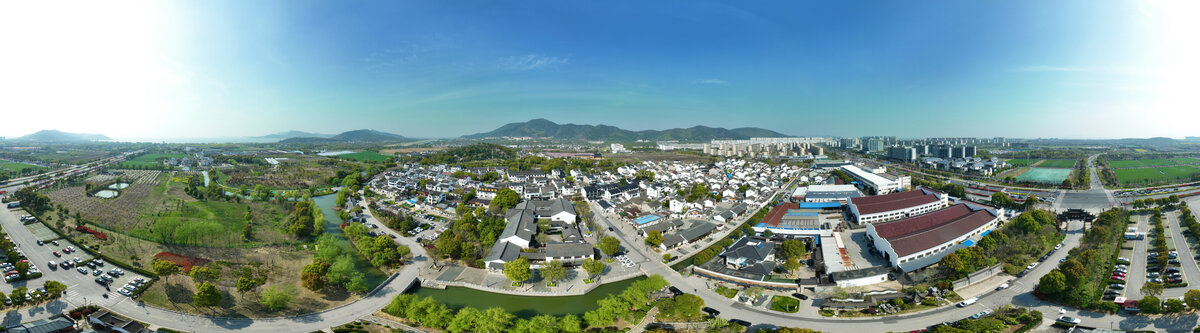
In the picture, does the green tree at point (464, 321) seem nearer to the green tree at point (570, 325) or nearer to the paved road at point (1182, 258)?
the green tree at point (570, 325)

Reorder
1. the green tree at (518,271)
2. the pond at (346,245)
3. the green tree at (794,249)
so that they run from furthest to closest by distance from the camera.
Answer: the green tree at (794,249), the pond at (346,245), the green tree at (518,271)

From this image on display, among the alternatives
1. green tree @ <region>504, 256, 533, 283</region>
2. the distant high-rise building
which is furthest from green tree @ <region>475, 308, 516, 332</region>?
the distant high-rise building

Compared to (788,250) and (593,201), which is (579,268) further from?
(593,201)

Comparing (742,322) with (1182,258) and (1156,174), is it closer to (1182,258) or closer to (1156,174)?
(1182,258)

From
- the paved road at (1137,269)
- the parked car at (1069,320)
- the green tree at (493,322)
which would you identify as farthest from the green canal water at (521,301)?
the paved road at (1137,269)

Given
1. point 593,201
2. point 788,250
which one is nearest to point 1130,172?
point 788,250

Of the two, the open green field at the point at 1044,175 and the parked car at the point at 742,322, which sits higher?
the open green field at the point at 1044,175
